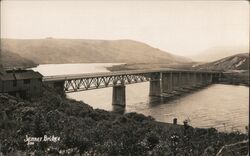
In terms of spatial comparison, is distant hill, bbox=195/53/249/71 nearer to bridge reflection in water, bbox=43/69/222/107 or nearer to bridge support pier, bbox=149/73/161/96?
bridge reflection in water, bbox=43/69/222/107

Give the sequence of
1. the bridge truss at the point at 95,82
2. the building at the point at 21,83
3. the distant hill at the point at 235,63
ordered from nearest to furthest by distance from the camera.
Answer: the building at the point at 21,83 < the bridge truss at the point at 95,82 < the distant hill at the point at 235,63

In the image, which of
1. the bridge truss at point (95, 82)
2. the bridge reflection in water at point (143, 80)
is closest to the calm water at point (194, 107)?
the bridge reflection in water at point (143, 80)

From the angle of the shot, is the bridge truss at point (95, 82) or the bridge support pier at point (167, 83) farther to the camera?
the bridge support pier at point (167, 83)

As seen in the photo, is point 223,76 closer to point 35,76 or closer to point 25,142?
point 35,76

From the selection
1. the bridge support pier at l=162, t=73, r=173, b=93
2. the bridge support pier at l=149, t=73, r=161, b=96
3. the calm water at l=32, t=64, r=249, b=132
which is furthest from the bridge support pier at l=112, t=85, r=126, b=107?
the bridge support pier at l=162, t=73, r=173, b=93

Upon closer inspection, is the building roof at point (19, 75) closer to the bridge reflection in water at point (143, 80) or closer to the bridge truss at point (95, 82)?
the bridge reflection in water at point (143, 80)

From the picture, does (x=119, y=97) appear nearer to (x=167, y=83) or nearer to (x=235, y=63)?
(x=167, y=83)

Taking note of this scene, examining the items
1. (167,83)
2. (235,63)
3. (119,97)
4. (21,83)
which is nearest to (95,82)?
(119,97)
